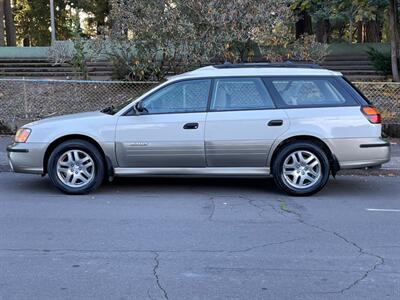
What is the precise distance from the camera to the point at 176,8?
499 inches

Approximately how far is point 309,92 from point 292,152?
2.79 ft

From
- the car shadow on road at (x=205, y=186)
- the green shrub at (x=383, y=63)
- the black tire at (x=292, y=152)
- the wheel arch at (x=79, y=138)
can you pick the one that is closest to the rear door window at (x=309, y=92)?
the black tire at (x=292, y=152)

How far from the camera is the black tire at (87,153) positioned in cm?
728

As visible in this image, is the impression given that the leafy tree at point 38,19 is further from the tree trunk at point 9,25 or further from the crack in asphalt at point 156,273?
the crack in asphalt at point 156,273

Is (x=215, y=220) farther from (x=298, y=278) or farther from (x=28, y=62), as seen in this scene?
(x=28, y=62)

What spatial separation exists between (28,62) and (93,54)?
38.4 feet

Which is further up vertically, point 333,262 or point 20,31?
point 20,31

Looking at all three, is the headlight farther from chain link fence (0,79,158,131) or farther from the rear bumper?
chain link fence (0,79,158,131)

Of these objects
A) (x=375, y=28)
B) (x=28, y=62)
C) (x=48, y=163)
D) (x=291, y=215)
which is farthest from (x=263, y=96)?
(x=375, y=28)

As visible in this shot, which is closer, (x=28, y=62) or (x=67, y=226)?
(x=67, y=226)

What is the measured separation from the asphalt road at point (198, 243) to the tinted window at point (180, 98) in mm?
1171

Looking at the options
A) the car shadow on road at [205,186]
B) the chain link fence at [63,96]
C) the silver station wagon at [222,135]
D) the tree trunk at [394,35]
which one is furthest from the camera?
the tree trunk at [394,35]

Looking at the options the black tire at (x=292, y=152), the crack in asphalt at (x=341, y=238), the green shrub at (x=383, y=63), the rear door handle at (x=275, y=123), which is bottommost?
the crack in asphalt at (x=341, y=238)

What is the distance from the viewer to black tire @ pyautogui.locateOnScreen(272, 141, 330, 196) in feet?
23.9
